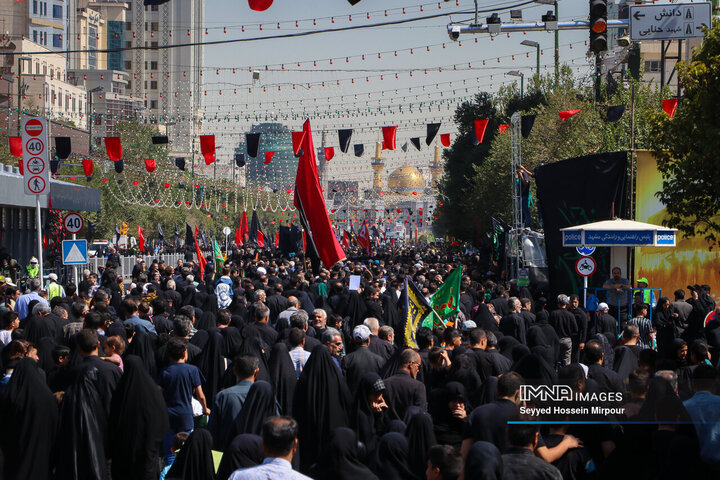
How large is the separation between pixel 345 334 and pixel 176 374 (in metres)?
4.93

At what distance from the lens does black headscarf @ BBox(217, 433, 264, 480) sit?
239 inches

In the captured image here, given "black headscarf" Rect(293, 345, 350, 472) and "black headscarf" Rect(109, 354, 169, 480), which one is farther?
"black headscarf" Rect(293, 345, 350, 472)

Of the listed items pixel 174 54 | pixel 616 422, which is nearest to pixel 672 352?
pixel 616 422

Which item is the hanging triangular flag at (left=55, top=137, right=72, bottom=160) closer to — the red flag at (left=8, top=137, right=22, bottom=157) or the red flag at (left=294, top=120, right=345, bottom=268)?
the red flag at (left=8, top=137, right=22, bottom=157)

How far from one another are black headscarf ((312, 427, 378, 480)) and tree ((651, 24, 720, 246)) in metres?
12.2

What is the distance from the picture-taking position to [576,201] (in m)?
20.0

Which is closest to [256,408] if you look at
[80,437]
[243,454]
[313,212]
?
[243,454]

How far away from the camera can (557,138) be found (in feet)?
125

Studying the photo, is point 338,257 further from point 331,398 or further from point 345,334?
point 331,398

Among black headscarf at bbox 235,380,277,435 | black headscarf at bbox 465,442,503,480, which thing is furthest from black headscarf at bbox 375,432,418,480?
black headscarf at bbox 235,380,277,435

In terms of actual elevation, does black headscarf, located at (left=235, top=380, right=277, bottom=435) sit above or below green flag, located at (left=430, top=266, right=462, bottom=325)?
below

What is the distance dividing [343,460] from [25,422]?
2848 mm

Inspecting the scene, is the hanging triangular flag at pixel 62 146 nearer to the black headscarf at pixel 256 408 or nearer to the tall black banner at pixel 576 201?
the tall black banner at pixel 576 201

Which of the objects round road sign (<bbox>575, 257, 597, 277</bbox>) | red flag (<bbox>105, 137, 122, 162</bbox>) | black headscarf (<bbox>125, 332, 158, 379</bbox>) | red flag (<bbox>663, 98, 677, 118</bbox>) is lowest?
black headscarf (<bbox>125, 332, 158, 379</bbox>)
